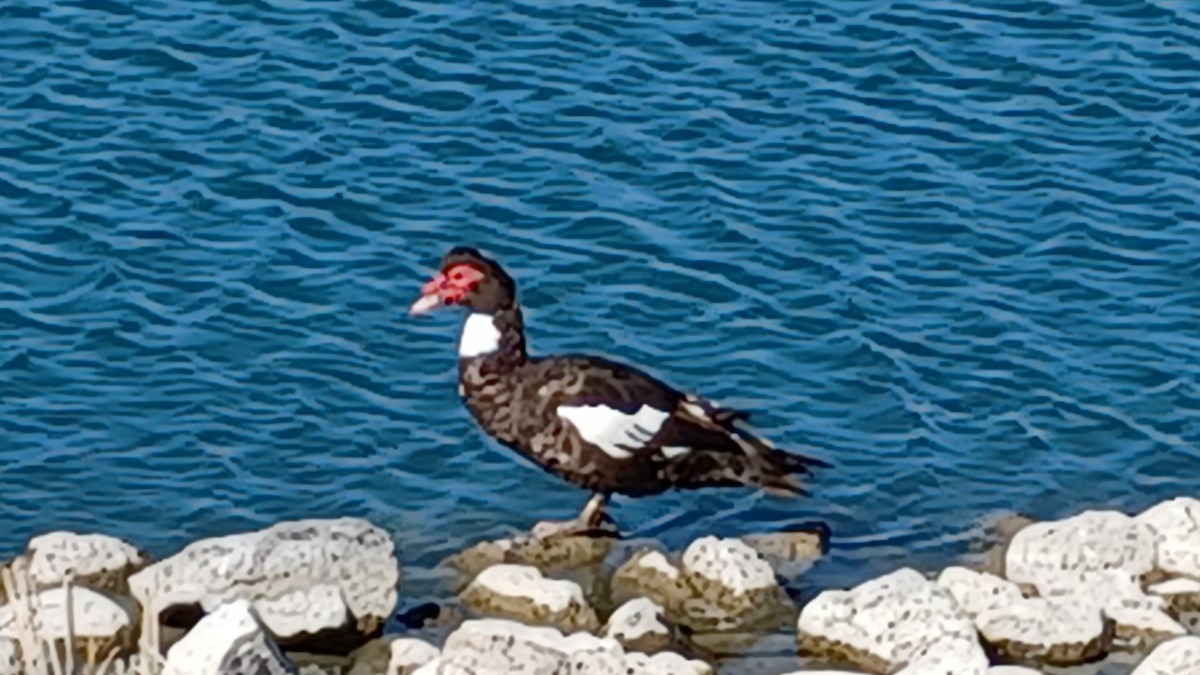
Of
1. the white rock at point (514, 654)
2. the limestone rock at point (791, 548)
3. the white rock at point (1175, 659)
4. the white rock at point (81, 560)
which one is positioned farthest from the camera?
the limestone rock at point (791, 548)

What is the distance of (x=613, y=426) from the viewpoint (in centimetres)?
1766

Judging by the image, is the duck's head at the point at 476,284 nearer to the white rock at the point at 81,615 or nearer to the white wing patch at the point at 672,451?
the white wing patch at the point at 672,451

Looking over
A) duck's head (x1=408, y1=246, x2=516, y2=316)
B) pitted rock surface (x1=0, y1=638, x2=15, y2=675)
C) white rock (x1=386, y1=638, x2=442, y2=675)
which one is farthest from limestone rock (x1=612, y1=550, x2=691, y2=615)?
pitted rock surface (x1=0, y1=638, x2=15, y2=675)

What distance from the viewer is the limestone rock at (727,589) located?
1725cm

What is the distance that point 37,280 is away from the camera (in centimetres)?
2219

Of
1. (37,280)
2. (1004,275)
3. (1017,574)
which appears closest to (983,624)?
(1017,574)

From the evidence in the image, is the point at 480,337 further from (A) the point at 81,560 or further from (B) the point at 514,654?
(B) the point at 514,654

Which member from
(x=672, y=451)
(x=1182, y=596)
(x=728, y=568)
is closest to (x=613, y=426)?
(x=672, y=451)

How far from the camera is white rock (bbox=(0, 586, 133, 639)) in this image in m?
16.2

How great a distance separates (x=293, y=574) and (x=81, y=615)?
1.18 m

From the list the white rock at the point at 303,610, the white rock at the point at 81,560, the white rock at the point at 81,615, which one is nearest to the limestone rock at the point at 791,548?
the white rock at the point at 303,610

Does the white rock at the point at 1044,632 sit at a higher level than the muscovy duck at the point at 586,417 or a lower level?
lower

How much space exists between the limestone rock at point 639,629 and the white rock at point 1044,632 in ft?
5.44

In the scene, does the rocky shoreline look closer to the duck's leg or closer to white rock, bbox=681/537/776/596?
white rock, bbox=681/537/776/596
